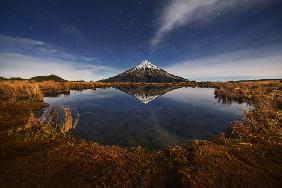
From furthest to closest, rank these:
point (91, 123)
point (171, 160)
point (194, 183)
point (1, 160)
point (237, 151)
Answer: point (91, 123)
point (237, 151)
point (171, 160)
point (1, 160)
point (194, 183)

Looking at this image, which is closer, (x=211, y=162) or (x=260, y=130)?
(x=211, y=162)

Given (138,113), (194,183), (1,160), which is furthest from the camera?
(138,113)

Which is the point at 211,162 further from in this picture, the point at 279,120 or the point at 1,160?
the point at 279,120

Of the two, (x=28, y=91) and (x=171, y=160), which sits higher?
(x=28, y=91)

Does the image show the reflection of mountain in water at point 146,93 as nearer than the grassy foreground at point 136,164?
No

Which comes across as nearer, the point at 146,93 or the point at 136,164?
the point at 136,164

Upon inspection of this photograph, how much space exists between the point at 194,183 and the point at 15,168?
6.60 metres

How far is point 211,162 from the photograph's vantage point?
8500 mm

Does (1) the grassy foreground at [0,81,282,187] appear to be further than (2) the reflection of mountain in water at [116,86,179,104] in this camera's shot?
No

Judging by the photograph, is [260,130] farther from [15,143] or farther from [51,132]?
[15,143]

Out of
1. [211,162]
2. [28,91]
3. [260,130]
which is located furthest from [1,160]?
[28,91]

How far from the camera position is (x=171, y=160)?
9023mm

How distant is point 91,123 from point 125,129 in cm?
334

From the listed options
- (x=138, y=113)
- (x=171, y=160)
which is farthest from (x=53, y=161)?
(x=138, y=113)
